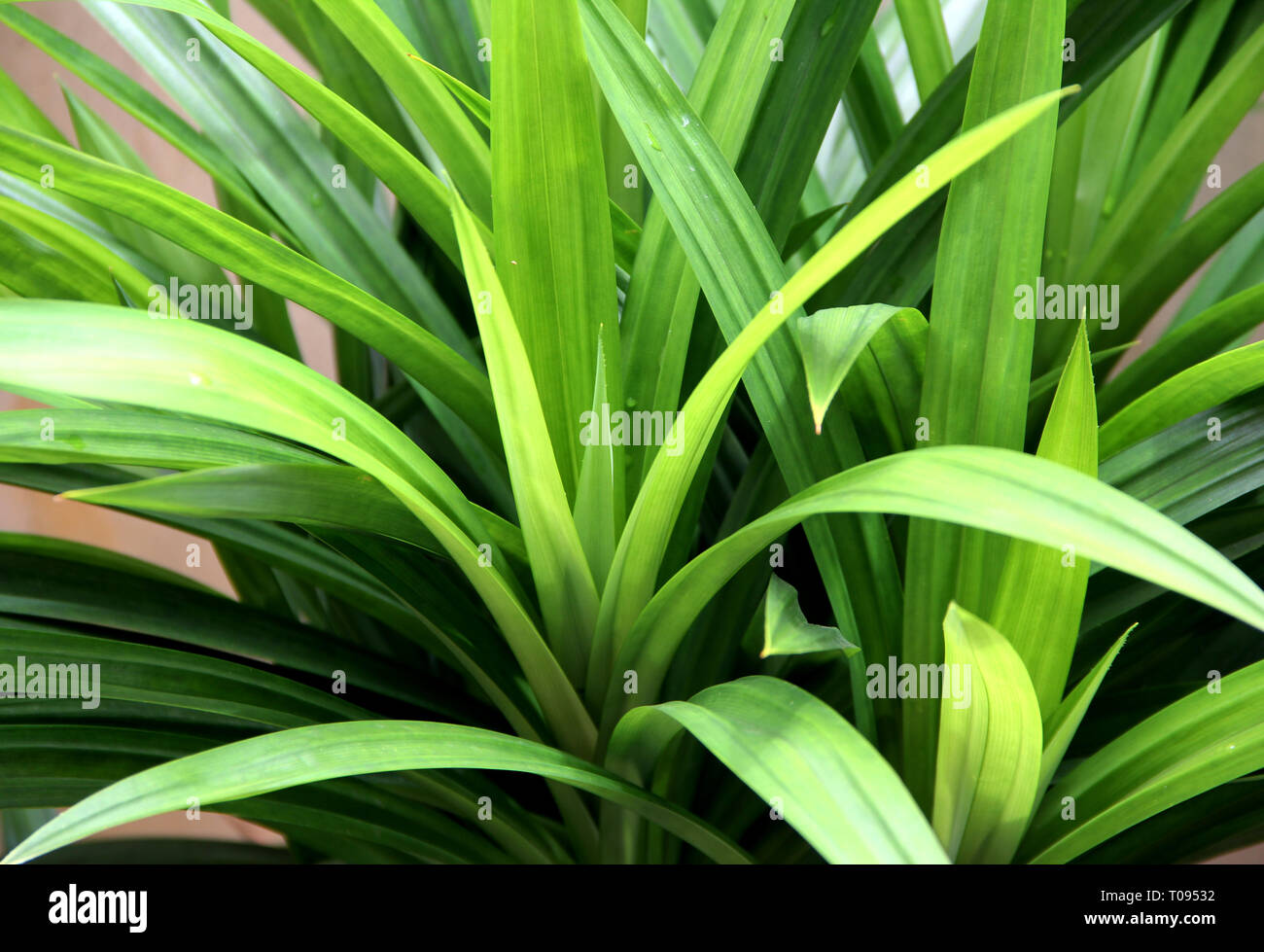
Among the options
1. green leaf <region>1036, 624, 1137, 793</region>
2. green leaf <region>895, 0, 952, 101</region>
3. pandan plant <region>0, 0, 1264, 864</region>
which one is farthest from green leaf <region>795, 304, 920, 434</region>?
green leaf <region>895, 0, 952, 101</region>

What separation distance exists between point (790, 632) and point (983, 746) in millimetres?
79

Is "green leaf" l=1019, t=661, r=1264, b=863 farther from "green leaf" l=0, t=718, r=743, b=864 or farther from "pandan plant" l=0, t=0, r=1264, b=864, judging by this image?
"green leaf" l=0, t=718, r=743, b=864

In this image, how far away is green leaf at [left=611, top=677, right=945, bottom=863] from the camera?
24 centimetres

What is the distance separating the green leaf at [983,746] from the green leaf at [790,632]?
0.13 feet

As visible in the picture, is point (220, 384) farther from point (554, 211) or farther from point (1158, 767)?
point (1158, 767)

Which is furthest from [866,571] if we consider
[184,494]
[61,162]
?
→ [61,162]

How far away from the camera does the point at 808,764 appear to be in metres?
0.27

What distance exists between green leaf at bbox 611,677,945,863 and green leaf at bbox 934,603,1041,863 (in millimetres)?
47

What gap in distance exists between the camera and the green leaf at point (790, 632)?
31 cm

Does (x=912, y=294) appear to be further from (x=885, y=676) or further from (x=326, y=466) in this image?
(x=326, y=466)

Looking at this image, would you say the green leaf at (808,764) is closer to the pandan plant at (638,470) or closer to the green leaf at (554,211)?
the pandan plant at (638,470)

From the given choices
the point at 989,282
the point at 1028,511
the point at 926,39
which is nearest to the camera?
the point at 1028,511

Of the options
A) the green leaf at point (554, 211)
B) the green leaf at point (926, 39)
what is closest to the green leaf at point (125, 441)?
the green leaf at point (554, 211)

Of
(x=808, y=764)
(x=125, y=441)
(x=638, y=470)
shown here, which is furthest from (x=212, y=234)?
(x=808, y=764)
